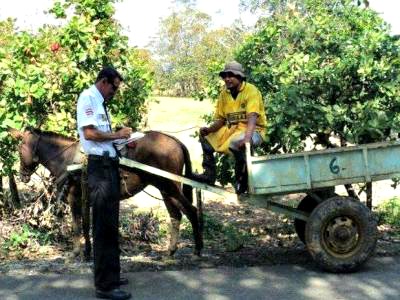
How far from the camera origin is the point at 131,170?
721cm

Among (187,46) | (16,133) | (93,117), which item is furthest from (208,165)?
(187,46)

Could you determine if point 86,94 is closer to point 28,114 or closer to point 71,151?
point 71,151

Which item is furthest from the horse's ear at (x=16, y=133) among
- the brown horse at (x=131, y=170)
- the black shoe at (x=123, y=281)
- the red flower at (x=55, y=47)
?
the black shoe at (x=123, y=281)

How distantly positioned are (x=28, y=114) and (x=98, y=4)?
1.91 metres

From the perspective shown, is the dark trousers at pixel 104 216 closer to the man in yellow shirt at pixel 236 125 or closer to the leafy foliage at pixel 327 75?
the man in yellow shirt at pixel 236 125

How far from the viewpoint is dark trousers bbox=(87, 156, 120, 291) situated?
539 cm

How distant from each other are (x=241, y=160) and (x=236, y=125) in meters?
0.48

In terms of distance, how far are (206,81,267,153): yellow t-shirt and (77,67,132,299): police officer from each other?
1517mm

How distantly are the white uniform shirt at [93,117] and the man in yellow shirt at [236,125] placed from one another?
1460 millimetres

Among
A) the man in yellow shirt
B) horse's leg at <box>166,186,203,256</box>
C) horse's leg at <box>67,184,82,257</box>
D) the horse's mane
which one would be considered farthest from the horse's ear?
the man in yellow shirt

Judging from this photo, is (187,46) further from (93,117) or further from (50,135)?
(93,117)

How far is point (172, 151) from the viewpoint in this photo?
722cm

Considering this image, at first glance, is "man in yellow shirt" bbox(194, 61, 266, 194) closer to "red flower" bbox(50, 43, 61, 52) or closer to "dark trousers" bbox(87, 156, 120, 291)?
"dark trousers" bbox(87, 156, 120, 291)

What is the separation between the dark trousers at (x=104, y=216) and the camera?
212 inches
